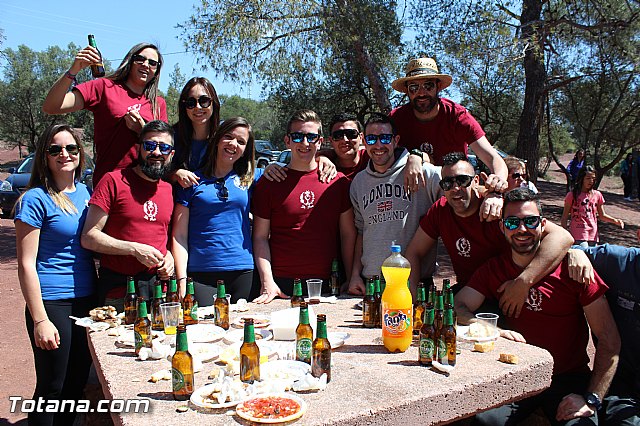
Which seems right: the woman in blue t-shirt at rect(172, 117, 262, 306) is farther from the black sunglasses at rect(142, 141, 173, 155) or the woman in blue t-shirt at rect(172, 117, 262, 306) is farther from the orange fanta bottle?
the orange fanta bottle

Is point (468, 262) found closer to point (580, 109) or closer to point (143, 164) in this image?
point (143, 164)

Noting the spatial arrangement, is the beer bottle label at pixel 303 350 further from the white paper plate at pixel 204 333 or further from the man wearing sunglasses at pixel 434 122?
the man wearing sunglasses at pixel 434 122

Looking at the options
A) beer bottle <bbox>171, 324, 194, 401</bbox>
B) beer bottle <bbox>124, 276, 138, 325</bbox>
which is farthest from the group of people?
beer bottle <bbox>171, 324, 194, 401</bbox>

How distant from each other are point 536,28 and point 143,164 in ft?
31.2

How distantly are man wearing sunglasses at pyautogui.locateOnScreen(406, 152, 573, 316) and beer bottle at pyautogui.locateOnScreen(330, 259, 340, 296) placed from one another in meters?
0.61

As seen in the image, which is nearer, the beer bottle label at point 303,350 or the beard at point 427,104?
the beer bottle label at point 303,350

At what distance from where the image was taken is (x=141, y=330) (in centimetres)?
303

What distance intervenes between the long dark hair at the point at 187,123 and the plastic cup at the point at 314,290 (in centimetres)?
150

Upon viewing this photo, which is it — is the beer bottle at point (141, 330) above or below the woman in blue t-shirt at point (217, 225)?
below

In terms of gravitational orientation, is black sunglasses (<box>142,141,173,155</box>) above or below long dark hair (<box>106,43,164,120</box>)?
below

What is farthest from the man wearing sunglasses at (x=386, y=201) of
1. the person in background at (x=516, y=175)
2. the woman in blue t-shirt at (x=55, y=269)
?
the person in background at (x=516, y=175)

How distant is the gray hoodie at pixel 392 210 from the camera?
4430 millimetres

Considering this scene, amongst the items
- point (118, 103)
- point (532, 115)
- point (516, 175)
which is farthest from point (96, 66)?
point (532, 115)

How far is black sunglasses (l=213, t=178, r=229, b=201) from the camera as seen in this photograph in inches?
171
